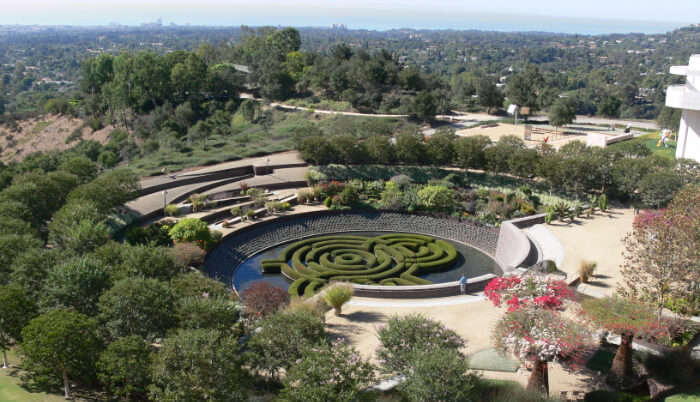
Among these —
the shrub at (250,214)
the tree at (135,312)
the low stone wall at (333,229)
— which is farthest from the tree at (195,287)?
the shrub at (250,214)

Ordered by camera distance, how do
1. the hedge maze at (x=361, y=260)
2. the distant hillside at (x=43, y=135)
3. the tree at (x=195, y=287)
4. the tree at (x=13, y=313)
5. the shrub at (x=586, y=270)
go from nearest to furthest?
1. the tree at (x=13, y=313)
2. the tree at (x=195, y=287)
3. the shrub at (x=586, y=270)
4. the hedge maze at (x=361, y=260)
5. the distant hillside at (x=43, y=135)

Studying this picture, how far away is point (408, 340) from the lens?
1830cm

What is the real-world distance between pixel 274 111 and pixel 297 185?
3928 cm

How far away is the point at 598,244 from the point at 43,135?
91.8m

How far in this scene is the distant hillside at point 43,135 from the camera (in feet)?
297

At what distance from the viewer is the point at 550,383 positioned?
20.2m

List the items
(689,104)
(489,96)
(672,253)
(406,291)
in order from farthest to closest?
(489,96)
(689,104)
(406,291)
(672,253)

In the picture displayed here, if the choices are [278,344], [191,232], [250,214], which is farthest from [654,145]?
[278,344]

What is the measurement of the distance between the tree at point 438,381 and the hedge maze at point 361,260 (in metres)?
14.7

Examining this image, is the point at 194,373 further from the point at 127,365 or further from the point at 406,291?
the point at 406,291

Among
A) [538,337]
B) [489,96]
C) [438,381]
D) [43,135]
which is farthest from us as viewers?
[43,135]

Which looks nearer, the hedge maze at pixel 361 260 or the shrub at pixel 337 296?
the shrub at pixel 337 296

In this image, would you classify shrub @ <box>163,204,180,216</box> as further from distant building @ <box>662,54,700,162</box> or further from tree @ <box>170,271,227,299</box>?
distant building @ <box>662,54,700,162</box>

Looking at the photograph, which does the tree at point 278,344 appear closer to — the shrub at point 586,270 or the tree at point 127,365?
the tree at point 127,365
